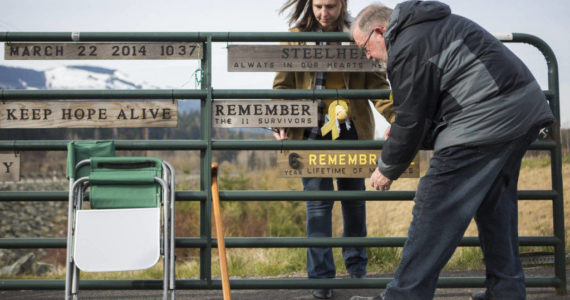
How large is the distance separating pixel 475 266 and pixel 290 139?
8.59ft

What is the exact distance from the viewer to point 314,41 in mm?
3744

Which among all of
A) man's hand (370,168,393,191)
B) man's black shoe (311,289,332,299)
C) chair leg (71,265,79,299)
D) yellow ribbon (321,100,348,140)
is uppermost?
yellow ribbon (321,100,348,140)

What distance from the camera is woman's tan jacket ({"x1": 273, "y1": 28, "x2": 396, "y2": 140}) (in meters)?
3.83

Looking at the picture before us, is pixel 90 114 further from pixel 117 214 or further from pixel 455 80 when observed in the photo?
pixel 455 80

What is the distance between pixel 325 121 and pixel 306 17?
77cm

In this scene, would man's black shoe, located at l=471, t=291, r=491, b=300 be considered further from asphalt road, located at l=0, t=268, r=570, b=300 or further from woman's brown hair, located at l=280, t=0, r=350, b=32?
woman's brown hair, located at l=280, t=0, r=350, b=32

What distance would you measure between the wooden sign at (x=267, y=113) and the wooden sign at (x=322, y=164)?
21 cm

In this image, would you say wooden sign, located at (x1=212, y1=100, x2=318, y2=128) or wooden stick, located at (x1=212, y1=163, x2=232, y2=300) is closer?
wooden stick, located at (x1=212, y1=163, x2=232, y2=300)

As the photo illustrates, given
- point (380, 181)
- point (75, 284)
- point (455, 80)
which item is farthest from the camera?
point (75, 284)

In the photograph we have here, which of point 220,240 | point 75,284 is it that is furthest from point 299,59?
point 75,284

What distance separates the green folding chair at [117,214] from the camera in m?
3.33

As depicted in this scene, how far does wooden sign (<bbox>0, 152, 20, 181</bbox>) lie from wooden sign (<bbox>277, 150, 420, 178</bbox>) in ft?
6.00

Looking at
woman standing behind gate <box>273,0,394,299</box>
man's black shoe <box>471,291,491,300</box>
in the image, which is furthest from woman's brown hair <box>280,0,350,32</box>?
man's black shoe <box>471,291,491,300</box>

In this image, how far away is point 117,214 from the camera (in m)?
3.43
